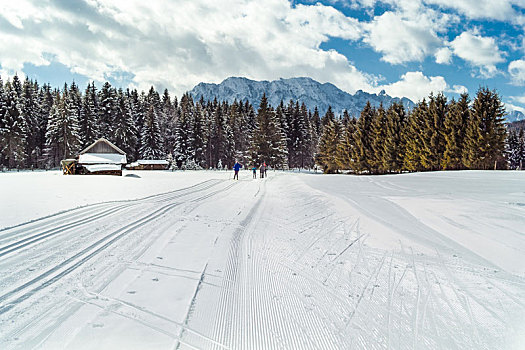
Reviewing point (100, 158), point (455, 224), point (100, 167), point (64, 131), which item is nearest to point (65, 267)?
point (455, 224)

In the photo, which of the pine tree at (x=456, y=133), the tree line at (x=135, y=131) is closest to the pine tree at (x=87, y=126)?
the tree line at (x=135, y=131)

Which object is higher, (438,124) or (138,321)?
(438,124)

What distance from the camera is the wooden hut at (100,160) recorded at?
35688 millimetres

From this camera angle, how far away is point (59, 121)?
165 feet

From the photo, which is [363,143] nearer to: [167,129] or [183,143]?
[183,143]

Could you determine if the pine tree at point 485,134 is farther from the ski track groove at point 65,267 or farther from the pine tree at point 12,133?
the pine tree at point 12,133

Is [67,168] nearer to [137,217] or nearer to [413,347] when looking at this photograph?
[137,217]

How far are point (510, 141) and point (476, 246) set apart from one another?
93.6 m

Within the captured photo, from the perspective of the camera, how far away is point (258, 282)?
4285 millimetres

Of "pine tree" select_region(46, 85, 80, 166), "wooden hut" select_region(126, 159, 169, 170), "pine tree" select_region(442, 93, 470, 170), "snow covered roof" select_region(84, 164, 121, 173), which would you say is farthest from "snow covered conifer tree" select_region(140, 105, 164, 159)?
"pine tree" select_region(442, 93, 470, 170)

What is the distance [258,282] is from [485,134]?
3526 centimetres

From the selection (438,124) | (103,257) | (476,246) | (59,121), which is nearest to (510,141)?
(438,124)

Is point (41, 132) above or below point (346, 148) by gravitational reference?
above

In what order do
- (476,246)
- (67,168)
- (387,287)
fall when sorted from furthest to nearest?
(67,168) < (476,246) < (387,287)
